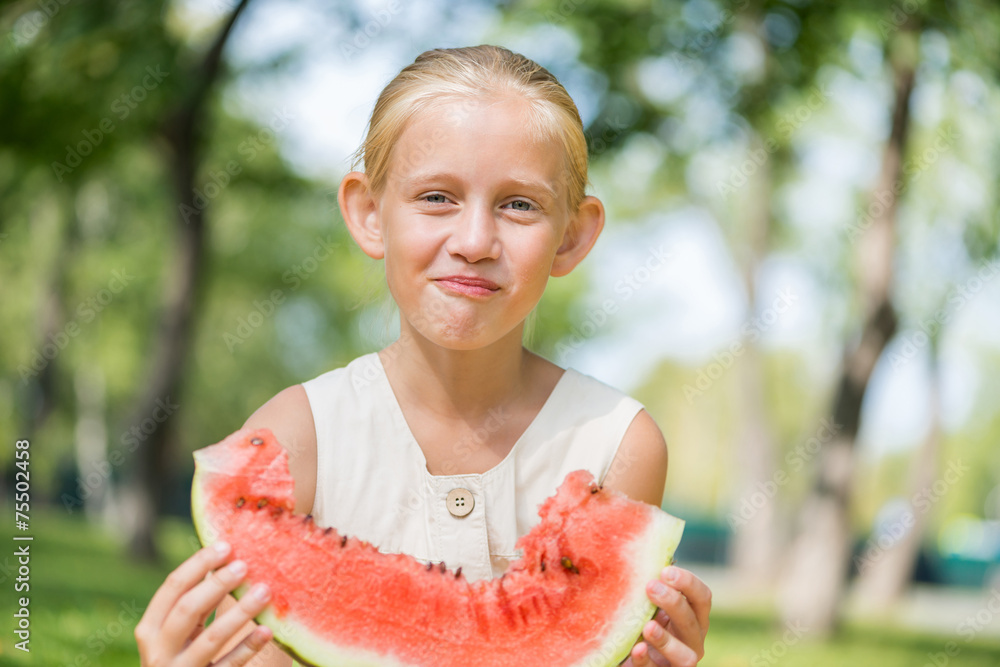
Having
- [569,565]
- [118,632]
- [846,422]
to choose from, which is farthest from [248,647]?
[846,422]

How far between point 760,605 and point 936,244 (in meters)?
5.19

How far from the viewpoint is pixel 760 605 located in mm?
11953

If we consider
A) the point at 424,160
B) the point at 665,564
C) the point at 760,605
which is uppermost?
the point at 424,160

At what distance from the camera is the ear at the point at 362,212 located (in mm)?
1923

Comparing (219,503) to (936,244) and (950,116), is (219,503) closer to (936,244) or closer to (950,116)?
(950,116)

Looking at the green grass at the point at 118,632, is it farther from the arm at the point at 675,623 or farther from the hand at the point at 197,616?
the arm at the point at 675,623

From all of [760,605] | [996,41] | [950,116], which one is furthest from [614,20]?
[760,605]

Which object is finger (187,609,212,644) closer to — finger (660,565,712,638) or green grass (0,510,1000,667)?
finger (660,565,712,638)

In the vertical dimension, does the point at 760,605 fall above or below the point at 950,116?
below

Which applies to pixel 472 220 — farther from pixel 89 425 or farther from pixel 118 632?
pixel 89 425

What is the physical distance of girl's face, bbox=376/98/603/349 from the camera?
166 centimetres

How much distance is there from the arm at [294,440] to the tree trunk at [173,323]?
7.00 meters

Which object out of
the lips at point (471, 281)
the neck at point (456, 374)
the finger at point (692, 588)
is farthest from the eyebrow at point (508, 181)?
the finger at point (692, 588)

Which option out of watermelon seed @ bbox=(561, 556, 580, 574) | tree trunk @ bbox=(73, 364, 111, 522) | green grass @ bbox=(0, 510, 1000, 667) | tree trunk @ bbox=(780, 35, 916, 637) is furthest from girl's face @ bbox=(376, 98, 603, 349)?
tree trunk @ bbox=(73, 364, 111, 522)
